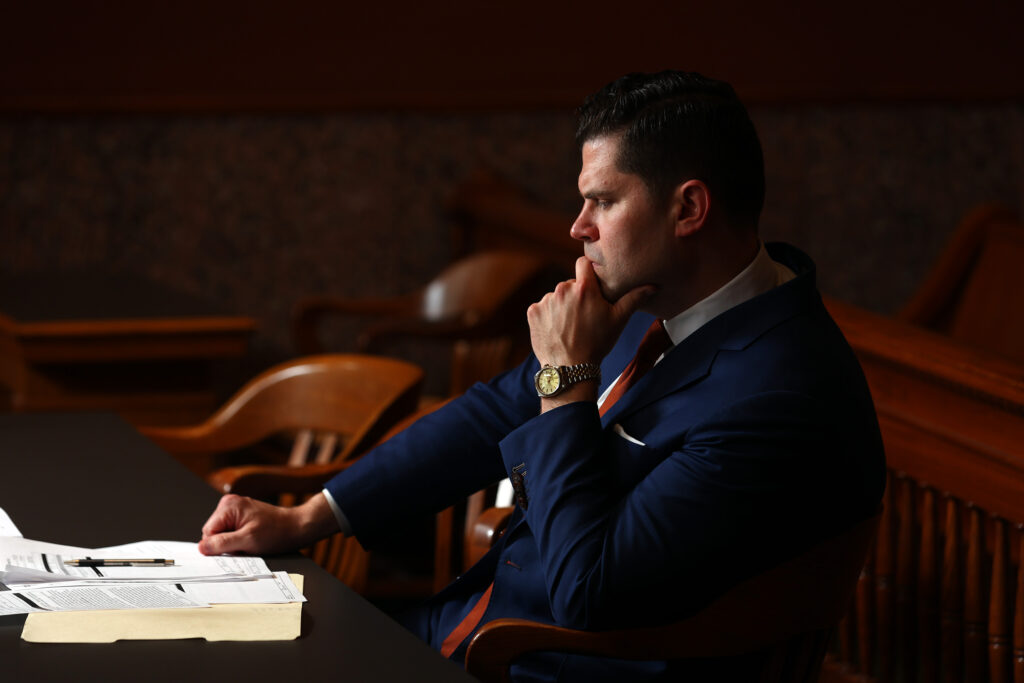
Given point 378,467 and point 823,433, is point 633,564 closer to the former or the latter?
point 823,433

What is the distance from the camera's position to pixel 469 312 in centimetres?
438

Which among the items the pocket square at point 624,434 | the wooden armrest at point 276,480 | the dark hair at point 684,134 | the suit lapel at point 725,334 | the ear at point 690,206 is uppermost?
the dark hair at point 684,134

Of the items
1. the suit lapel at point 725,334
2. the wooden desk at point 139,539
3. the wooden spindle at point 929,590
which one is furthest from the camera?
the wooden spindle at point 929,590

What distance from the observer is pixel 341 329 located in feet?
17.4

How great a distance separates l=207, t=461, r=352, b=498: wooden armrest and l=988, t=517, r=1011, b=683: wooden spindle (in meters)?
1.08

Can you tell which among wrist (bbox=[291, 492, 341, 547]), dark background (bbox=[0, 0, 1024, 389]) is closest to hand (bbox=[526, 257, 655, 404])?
wrist (bbox=[291, 492, 341, 547])

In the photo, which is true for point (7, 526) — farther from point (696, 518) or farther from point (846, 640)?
point (846, 640)

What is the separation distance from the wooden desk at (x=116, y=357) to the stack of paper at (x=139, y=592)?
78.0 inches

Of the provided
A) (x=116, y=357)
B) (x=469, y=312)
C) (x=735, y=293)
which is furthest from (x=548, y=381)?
(x=469, y=312)

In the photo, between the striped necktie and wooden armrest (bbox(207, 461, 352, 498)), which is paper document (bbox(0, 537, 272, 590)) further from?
the striped necktie

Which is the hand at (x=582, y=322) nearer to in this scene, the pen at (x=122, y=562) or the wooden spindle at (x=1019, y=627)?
the pen at (x=122, y=562)

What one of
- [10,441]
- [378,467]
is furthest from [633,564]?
[10,441]

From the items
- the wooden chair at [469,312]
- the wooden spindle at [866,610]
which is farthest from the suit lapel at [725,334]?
the wooden chair at [469,312]

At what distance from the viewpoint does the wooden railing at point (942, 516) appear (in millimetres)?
2062
